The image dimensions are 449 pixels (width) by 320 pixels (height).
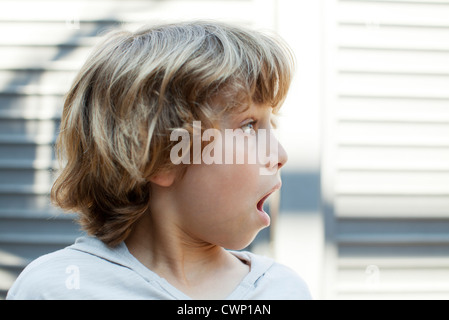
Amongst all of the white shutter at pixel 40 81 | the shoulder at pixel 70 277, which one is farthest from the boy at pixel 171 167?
the white shutter at pixel 40 81

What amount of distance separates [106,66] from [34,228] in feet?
4.64

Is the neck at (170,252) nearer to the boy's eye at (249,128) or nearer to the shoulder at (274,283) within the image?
the shoulder at (274,283)

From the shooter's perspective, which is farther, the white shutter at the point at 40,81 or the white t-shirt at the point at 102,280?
Answer: the white shutter at the point at 40,81

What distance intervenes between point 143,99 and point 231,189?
272 millimetres

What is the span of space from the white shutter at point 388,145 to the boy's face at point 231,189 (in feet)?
3.97

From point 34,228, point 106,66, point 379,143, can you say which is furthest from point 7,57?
point 379,143

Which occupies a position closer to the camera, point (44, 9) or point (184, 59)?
point (184, 59)

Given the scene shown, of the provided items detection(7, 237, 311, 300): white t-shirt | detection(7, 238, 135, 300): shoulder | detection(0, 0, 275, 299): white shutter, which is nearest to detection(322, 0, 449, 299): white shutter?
detection(0, 0, 275, 299): white shutter

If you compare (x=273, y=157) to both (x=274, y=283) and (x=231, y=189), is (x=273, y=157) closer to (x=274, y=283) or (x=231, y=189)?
(x=231, y=189)

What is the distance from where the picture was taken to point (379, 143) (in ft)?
7.42

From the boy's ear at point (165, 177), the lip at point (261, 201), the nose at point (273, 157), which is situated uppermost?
the nose at point (273, 157)

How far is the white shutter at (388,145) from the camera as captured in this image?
7.34 ft

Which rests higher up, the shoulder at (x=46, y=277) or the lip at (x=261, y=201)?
the lip at (x=261, y=201)
